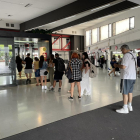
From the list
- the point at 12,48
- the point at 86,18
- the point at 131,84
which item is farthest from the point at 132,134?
the point at 86,18

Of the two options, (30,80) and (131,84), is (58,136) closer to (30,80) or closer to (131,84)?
(131,84)

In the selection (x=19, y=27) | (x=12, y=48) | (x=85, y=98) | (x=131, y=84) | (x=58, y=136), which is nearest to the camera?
(x=58, y=136)

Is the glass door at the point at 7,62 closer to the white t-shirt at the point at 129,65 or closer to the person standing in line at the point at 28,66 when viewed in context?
the person standing in line at the point at 28,66

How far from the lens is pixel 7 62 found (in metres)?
6.97

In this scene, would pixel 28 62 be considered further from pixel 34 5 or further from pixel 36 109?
pixel 36 109

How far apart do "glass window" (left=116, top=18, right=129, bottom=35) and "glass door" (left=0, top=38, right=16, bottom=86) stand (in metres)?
10.6

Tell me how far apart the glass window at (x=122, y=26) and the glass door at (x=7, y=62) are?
10.6 meters

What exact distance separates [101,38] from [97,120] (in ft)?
49.7

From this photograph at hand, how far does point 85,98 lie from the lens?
4.88 metres

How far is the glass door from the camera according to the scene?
6.81m

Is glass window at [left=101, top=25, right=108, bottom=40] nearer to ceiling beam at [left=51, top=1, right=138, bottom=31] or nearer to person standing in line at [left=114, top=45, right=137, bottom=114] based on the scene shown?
ceiling beam at [left=51, top=1, right=138, bottom=31]

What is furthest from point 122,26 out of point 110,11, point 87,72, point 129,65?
point 129,65

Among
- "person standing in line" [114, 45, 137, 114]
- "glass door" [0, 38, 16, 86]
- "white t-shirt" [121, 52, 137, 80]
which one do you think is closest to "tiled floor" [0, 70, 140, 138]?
"person standing in line" [114, 45, 137, 114]

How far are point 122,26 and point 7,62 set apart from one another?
11.2m
